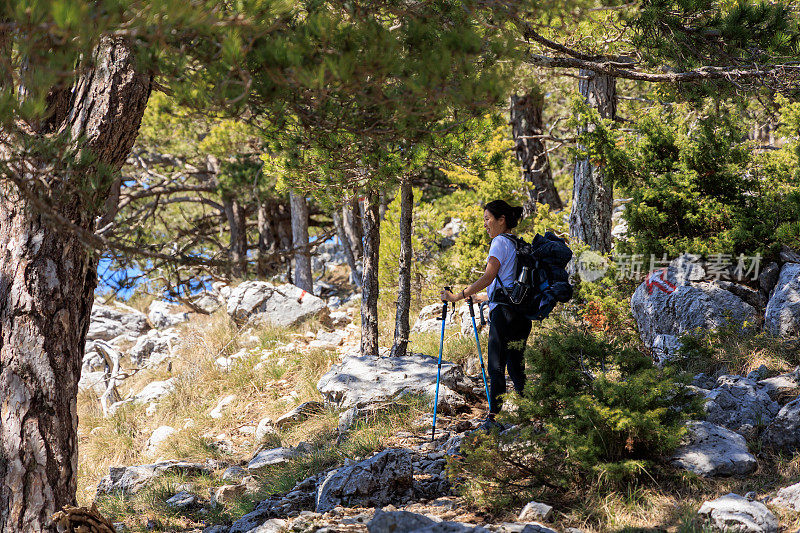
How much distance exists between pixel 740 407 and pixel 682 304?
239cm

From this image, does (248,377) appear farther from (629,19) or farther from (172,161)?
(172,161)

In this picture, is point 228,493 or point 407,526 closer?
point 407,526

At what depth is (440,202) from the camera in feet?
45.4

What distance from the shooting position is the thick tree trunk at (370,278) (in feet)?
25.7

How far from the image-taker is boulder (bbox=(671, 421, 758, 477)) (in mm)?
4141

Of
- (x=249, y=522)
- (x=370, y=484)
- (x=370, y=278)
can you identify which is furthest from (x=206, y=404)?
(x=370, y=484)

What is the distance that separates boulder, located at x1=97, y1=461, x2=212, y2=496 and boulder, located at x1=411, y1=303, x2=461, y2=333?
394cm

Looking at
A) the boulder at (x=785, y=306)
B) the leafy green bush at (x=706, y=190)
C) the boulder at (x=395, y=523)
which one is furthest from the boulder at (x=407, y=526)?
the leafy green bush at (x=706, y=190)

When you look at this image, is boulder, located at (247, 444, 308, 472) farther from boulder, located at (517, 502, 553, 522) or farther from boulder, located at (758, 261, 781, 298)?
boulder, located at (758, 261, 781, 298)

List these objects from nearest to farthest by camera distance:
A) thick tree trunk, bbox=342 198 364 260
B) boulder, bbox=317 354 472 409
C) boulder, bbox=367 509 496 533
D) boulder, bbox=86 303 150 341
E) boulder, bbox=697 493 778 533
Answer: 1. boulder, bbox=367 509 496 533
2. boulder, bbox=697 493 778 533
3. boulder, bbox=317 354 472 409
4. thick tree trunk, bbox=342 198 364 260
5. boulder, bbox=86 303 150 341

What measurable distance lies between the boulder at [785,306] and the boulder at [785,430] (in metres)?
2.21

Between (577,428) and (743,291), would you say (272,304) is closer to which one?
(743,291)

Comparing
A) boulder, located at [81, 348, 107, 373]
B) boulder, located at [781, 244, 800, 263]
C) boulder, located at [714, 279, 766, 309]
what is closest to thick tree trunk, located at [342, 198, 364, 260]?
boulder, located at [81, 348, 107, 373]

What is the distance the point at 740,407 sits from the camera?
490cm
